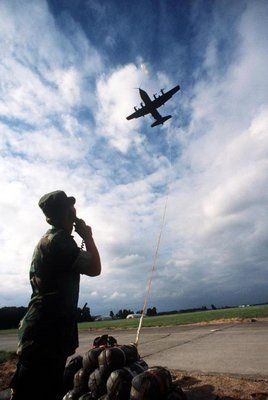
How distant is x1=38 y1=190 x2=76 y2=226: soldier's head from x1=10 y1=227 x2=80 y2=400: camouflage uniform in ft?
0.48

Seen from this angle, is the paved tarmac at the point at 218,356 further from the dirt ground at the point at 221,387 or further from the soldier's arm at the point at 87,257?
the soldier's arm at the point at 87,257

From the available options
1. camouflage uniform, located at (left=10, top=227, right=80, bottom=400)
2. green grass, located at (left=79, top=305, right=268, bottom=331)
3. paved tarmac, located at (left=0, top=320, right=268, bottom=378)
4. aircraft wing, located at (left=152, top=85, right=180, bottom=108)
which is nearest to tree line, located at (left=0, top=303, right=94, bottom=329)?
green grass, located at (left=79, top=305, right=268, bottom=331)

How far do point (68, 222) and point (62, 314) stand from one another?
2.51 feet

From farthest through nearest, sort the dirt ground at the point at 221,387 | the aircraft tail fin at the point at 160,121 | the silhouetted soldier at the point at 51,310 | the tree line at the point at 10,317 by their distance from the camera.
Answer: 1. the tree line at the point at 10,317
2. the aircraft tail fin at the point at 160,121
3. the dirt ground at the point at 221,387
4. the silhouetted soldier at the point at 51,310

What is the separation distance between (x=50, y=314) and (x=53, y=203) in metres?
0.91

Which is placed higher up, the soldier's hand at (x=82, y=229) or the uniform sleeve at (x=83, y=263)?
the soldier's hand at (x=82, y=229)

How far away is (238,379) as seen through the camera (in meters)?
4.38

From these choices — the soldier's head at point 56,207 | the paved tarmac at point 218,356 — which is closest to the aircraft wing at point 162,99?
the paved tarmac at point 218,356

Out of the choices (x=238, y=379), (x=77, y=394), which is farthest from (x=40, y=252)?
(x=238, y=379)

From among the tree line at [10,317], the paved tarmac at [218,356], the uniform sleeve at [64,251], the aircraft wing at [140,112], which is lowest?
the paved tarmac at [218,356]

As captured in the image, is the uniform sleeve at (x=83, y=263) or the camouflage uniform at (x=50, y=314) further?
the uniform sleeve at (x=83, y=263)

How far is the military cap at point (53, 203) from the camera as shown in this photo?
270 cm

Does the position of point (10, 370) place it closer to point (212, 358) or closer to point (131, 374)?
point (212, 358)

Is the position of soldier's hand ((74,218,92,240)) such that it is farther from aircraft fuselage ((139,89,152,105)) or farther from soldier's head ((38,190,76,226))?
aircraft fuselage ((139,89,152,105))
